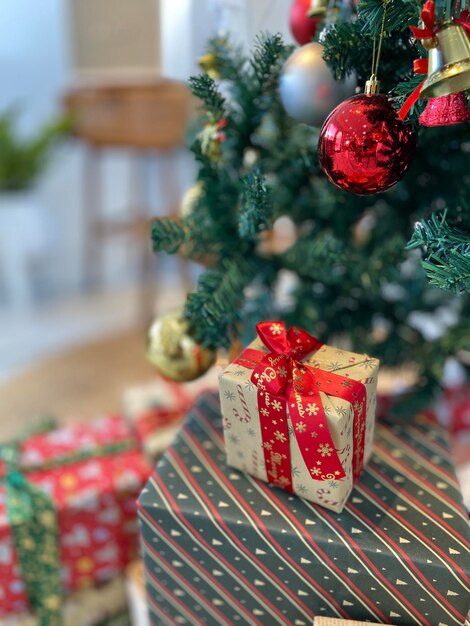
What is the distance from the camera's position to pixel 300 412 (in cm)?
54

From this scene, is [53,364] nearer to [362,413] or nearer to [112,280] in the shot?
[112,280]

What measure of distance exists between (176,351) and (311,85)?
0.36 meters

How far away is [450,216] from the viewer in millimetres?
645

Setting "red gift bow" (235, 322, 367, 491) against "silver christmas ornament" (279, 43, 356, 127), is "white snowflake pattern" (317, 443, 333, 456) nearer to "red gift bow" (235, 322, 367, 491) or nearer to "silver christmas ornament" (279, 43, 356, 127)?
"red gift bow" (235, 322, 367, 491)

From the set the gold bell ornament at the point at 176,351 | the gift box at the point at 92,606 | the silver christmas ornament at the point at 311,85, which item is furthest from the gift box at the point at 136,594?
the silver christmas ornament at the point at 311,85

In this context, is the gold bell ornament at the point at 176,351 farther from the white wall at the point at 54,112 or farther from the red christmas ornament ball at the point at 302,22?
the white wall at the point at 54,112

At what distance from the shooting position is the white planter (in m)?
1.80

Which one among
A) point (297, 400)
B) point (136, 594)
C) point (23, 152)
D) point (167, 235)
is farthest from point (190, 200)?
point (23, 152)

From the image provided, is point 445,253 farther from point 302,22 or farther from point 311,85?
point 302,22

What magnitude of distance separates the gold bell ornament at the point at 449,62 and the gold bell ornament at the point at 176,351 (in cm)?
42

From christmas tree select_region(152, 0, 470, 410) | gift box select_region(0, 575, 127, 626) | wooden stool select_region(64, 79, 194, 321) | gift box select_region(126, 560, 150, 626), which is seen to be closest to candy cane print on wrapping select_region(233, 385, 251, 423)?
christmas tree select_region(152, 0, 470, 410)

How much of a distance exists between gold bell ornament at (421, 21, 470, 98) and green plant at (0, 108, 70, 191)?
147 cm

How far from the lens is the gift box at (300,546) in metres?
0.55

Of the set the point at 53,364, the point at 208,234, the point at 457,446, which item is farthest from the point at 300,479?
the point at 53,364
